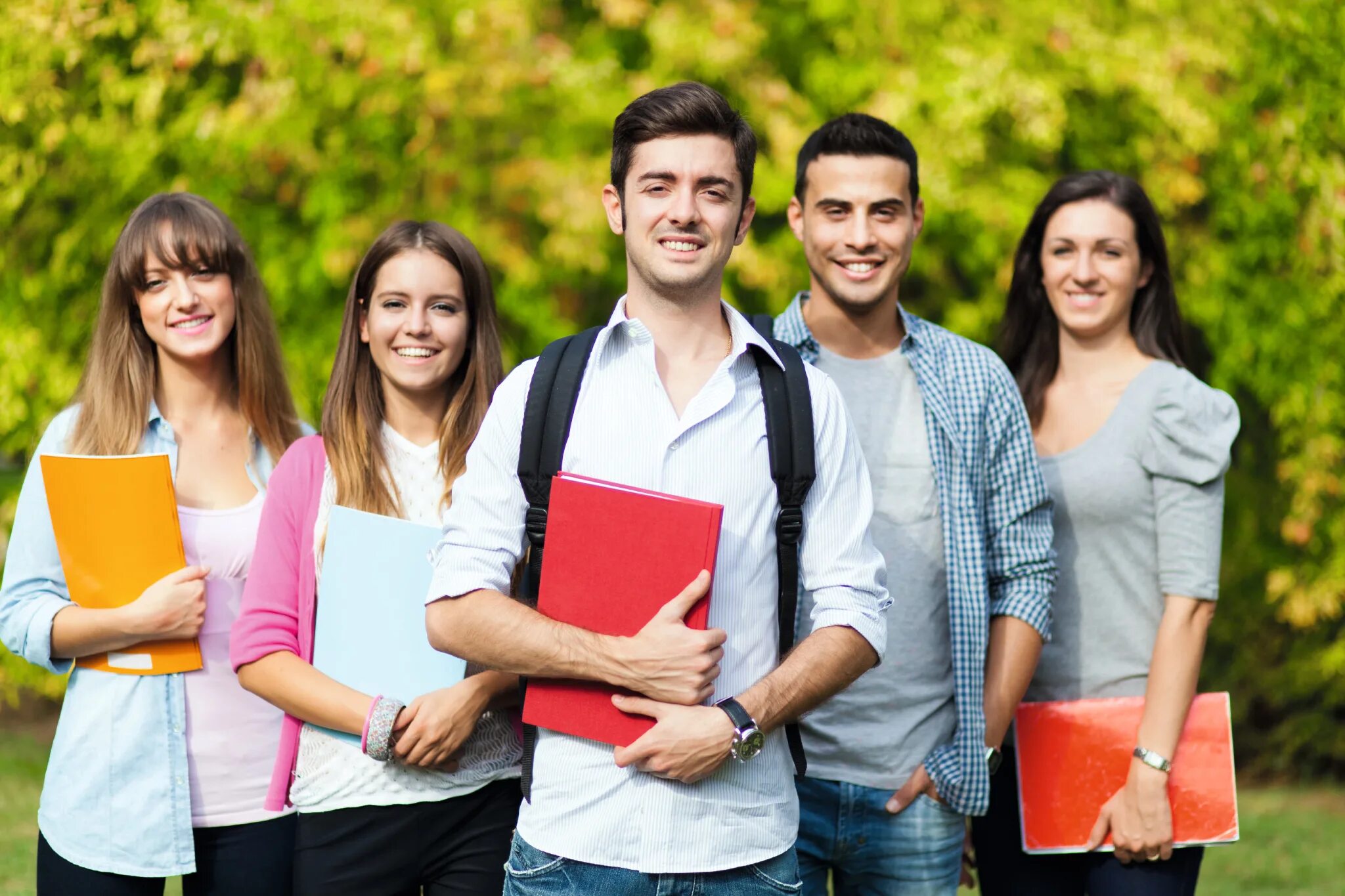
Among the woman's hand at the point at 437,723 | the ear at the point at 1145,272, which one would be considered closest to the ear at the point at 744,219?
the woman's hand at the point at 437,723

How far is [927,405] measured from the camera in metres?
3.07

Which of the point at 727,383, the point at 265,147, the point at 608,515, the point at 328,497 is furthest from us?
the point at 265,147

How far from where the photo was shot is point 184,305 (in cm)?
311

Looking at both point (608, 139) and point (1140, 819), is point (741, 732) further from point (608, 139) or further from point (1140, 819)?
point (608, 139)

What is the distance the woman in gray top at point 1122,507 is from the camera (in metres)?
3.07

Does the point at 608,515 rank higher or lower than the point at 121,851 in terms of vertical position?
higher

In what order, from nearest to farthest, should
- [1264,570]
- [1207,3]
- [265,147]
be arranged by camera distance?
[265,147], [1207,3], [1264,570]

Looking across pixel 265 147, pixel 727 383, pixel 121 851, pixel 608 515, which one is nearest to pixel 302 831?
pixel 121 851

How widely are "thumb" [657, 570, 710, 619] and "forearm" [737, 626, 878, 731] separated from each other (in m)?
0.20

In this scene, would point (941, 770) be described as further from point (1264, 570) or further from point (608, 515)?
point (1264, 570)

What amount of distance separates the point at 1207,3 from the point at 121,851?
6585 millimetres

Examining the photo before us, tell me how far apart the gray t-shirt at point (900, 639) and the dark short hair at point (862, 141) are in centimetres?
58

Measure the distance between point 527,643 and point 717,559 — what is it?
363mm

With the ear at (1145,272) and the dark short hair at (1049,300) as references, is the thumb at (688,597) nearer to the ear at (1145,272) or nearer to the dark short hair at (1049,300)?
the dark short hair at (1049,300)
